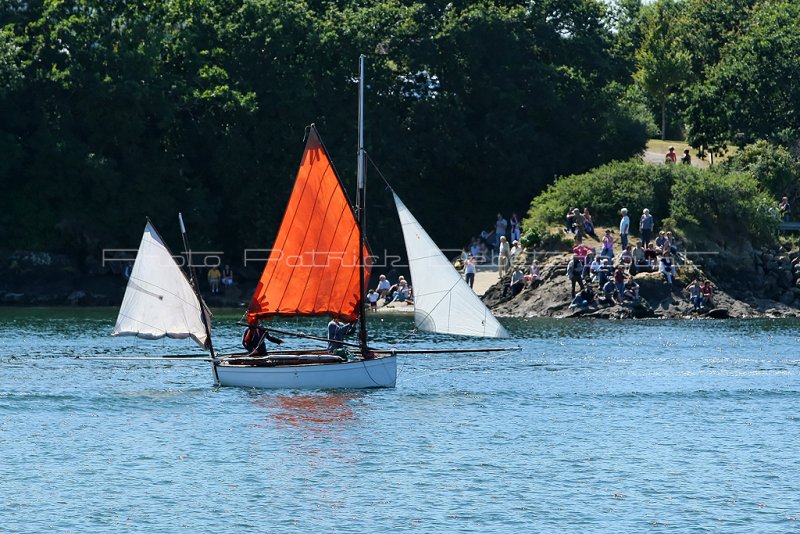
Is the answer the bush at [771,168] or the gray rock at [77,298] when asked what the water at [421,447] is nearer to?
the gray rock at [77,298]

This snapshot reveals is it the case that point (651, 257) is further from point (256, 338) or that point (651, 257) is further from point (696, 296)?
point (256, 338)

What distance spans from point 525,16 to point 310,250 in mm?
53788

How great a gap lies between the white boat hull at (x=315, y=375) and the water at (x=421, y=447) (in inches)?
18.5

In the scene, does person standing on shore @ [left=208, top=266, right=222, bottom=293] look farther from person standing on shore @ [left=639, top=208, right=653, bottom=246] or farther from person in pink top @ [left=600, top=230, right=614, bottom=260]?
person standing on shore @ [left=639, top=208, right=653, bottom=246]

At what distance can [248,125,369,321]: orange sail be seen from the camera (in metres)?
43.9

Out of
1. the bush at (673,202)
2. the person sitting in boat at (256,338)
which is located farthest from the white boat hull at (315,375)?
the bush at (673,202)

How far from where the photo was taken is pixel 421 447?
35.7 metres

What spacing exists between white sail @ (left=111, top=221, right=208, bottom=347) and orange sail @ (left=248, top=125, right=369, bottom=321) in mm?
2213

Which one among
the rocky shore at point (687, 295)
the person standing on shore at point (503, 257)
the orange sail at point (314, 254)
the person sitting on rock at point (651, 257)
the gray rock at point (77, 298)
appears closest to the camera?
the orange sail at point (314, 254)

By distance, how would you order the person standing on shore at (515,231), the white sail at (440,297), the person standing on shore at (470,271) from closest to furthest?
the white sail at (440,297) < the person standing on shore at (470,271) < the person standing on shore at (515,231)

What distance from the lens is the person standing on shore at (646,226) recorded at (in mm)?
77375

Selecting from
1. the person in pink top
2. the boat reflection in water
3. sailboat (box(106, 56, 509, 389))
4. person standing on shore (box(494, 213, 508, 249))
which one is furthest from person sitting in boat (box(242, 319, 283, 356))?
person standing on shore (box(494, 213, 508, 249))

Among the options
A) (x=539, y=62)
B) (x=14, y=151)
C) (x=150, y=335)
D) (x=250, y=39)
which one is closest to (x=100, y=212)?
(x=14, y=151)

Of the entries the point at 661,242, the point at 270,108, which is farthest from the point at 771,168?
the point at 270,108
